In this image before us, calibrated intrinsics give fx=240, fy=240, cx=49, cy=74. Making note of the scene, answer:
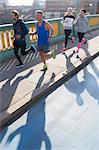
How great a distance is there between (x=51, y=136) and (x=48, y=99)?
1.46 metres

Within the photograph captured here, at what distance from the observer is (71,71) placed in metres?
7.16

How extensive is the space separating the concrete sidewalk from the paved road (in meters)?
0.19

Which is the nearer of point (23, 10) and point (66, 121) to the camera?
point (66, 121)

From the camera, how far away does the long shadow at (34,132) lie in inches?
152

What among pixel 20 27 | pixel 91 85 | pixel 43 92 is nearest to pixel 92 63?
pixel 91 85

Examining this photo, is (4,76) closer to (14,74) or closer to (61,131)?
(14,74)

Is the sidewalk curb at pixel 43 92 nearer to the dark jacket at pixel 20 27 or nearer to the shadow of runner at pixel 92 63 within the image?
the shadow of runner at pixel 92 63

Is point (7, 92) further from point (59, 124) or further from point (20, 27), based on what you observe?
point (20, 27)

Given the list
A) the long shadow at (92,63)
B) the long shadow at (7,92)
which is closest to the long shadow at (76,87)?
the long shadow at (92,63)

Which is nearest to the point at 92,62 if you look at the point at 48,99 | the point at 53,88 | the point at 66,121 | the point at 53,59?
the point at 53,59

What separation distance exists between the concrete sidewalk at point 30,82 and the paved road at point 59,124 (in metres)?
0.19

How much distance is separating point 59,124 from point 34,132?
516mm

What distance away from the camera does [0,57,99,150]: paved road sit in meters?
3.87

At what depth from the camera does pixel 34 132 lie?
420 centimetres
